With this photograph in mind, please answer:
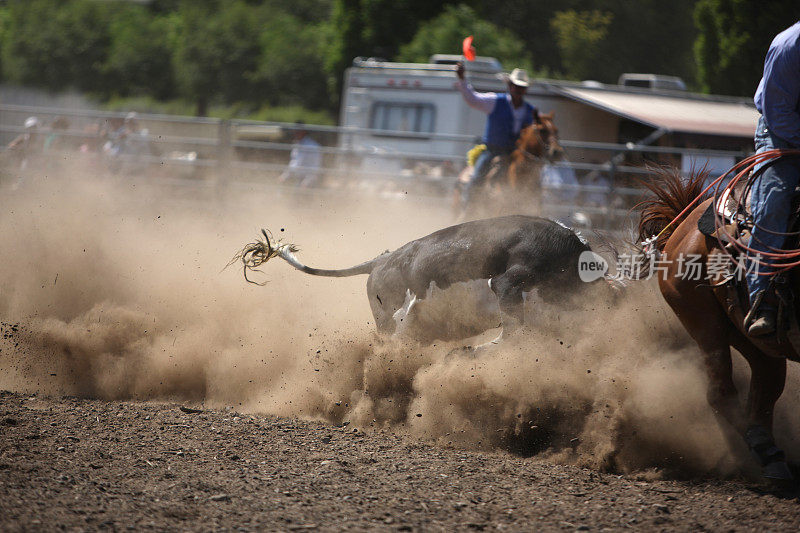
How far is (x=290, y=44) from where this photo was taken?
4078 cm

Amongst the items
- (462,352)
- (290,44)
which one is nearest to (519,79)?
(462,352)

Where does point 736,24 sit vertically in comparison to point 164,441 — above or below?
above

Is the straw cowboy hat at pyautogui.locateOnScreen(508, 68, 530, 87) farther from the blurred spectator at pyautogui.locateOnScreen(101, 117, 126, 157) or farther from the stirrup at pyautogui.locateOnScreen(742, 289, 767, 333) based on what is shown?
the blurred spectator at pyautogui.locateOnScreen(101, 117, 126, 157)

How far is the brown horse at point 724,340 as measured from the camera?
425cm

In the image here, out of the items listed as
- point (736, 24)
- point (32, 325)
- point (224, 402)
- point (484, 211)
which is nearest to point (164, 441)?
point (224, 402)

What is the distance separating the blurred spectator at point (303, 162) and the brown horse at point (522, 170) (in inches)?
188

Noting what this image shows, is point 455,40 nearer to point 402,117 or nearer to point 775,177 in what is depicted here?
point 402,117

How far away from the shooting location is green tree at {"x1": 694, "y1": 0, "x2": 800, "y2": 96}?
59.7 feet

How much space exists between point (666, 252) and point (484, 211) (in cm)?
355

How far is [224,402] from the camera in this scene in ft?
19.3

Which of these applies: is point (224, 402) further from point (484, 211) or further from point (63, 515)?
point (484, 211)

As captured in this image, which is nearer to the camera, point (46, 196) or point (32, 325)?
point (32, 325)

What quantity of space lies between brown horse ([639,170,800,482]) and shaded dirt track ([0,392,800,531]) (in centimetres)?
30

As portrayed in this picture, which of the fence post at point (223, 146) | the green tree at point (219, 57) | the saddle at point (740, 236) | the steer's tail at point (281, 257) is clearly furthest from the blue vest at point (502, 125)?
the green tree at point (219, 57)
